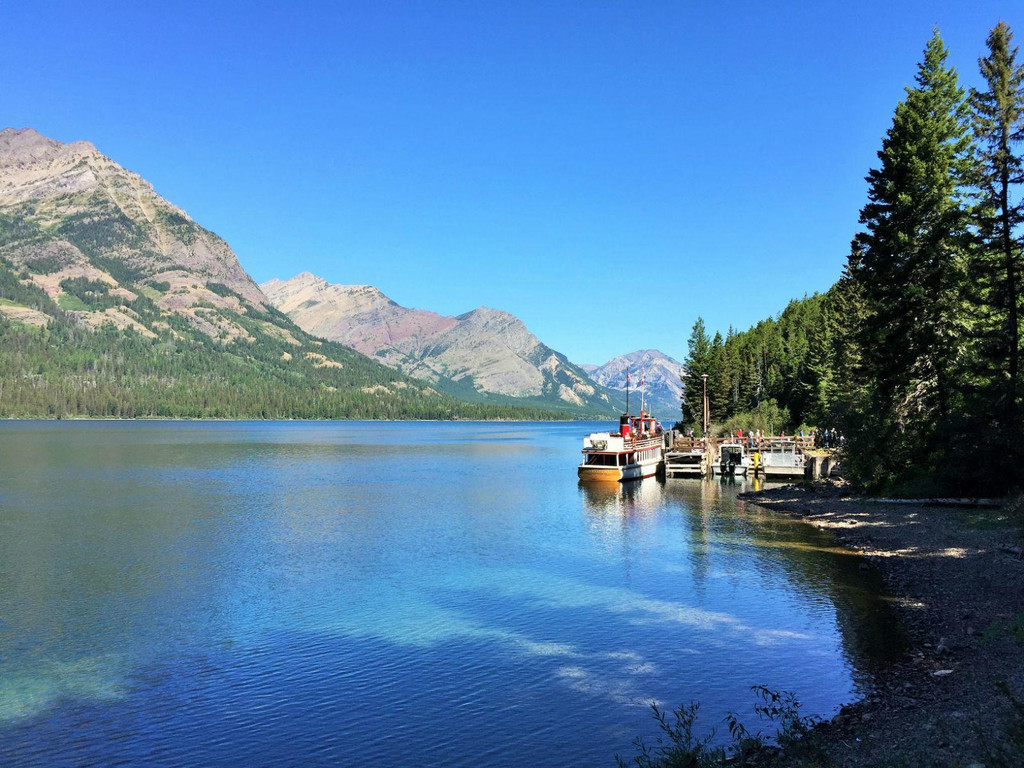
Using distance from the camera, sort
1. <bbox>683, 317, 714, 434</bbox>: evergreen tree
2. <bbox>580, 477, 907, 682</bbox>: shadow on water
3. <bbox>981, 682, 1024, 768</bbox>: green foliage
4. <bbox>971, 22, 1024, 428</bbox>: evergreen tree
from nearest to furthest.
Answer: <bbox>981, 682, 1024, 768</bbox>: green foliage, <bbox>580, 477, 907, 682</bbox>: shadow on water, <bbox>971, 22, 1024, 428</bbox>: evergreen tree, <bbox>683, 317, 714, 434</bbox>: evergreen tree

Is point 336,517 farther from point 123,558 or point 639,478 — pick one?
point 639,478

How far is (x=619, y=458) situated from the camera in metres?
86.8

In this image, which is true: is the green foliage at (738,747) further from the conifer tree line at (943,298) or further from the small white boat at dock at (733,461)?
the small white boat at dock at (733,461)

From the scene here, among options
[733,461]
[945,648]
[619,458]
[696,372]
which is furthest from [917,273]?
[696,372]

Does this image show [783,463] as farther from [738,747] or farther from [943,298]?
[738,747]

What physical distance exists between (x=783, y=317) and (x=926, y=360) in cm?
13704

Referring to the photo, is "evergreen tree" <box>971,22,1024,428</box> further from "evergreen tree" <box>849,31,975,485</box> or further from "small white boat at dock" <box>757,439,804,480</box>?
"small white boat at dock" <box>757,439,804,480</box>

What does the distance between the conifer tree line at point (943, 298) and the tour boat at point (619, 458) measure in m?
31.6

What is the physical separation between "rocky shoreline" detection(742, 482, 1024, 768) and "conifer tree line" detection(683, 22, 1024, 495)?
458 centimetres

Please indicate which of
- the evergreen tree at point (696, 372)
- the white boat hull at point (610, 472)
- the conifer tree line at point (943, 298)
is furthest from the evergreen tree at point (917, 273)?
the evergreen tree at point (696, 372)

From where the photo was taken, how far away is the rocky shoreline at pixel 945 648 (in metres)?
12.5

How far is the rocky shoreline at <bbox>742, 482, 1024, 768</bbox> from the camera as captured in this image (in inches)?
493

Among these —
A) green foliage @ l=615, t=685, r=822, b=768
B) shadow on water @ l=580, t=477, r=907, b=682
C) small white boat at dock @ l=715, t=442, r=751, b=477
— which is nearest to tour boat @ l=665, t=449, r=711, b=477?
small white boat at dock @ l=715, t=442, r=751, b=477

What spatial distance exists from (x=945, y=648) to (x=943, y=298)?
30949 millimetres
